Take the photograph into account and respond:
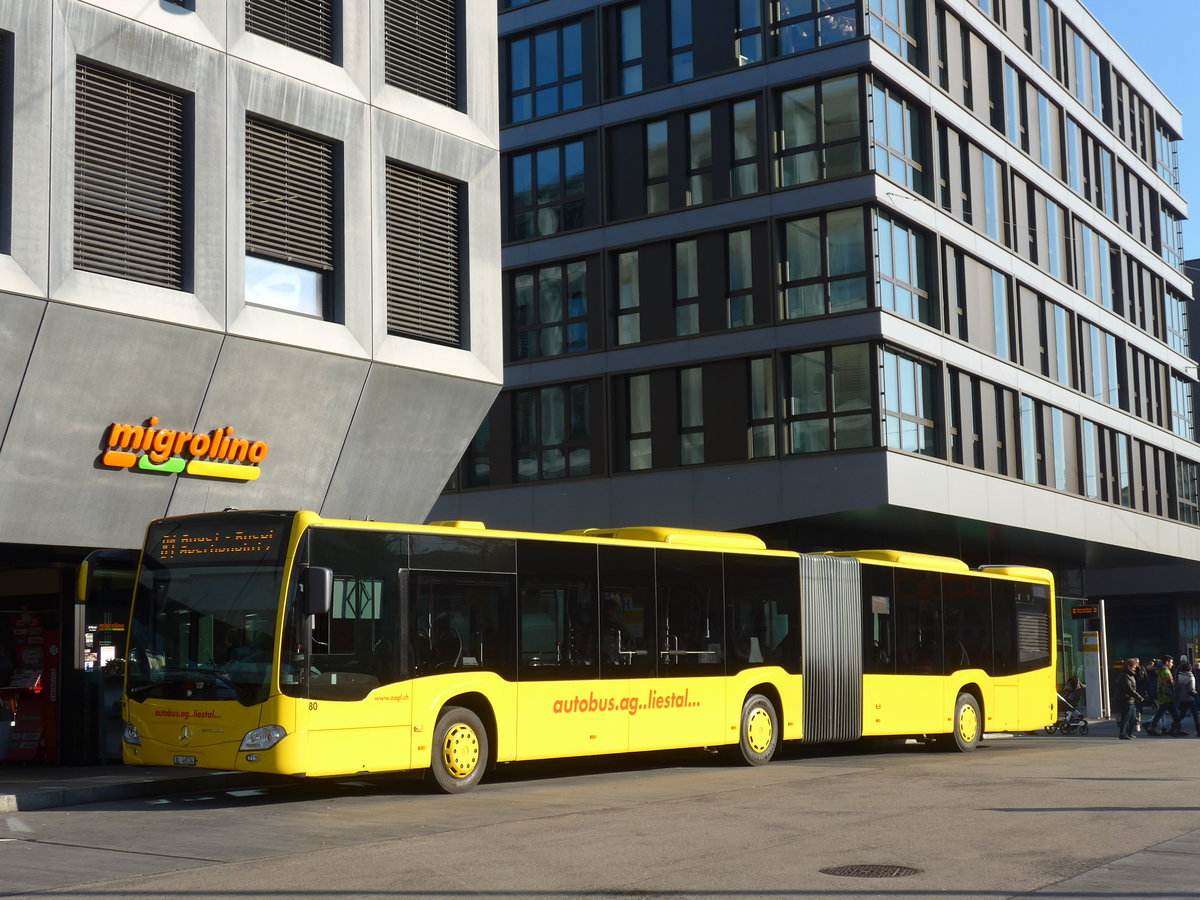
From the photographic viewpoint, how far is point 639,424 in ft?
113

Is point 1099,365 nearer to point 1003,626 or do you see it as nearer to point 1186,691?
point 1186,691

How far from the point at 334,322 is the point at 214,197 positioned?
2.32 meters

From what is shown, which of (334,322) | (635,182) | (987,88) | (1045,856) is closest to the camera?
(1045,856)

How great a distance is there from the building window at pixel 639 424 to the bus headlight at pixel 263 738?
20.6 metres

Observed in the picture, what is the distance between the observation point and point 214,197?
59.9 feet

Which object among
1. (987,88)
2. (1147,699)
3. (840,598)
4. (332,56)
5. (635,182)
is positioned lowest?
(1147,699)

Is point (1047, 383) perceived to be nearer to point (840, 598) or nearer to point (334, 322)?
point (840, 598)

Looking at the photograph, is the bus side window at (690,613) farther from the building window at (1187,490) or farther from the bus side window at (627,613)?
the building window at (1187,490)

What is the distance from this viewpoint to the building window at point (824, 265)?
31641 millimetres

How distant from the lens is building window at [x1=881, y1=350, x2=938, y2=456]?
1225 inches

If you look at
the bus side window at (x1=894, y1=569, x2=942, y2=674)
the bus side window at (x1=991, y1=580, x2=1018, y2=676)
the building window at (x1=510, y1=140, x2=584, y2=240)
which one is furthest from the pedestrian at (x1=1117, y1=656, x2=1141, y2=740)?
the building window at (x1=510, y1=140, x2=584, y2=240)

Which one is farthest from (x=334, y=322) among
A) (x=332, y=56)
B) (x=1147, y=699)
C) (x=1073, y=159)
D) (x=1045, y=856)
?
(x=1073, y=159)

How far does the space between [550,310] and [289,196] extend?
1705 cm

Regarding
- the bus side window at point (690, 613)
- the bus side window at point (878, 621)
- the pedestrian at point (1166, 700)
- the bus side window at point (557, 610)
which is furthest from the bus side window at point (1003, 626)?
the bus side window at point (557, 610)
